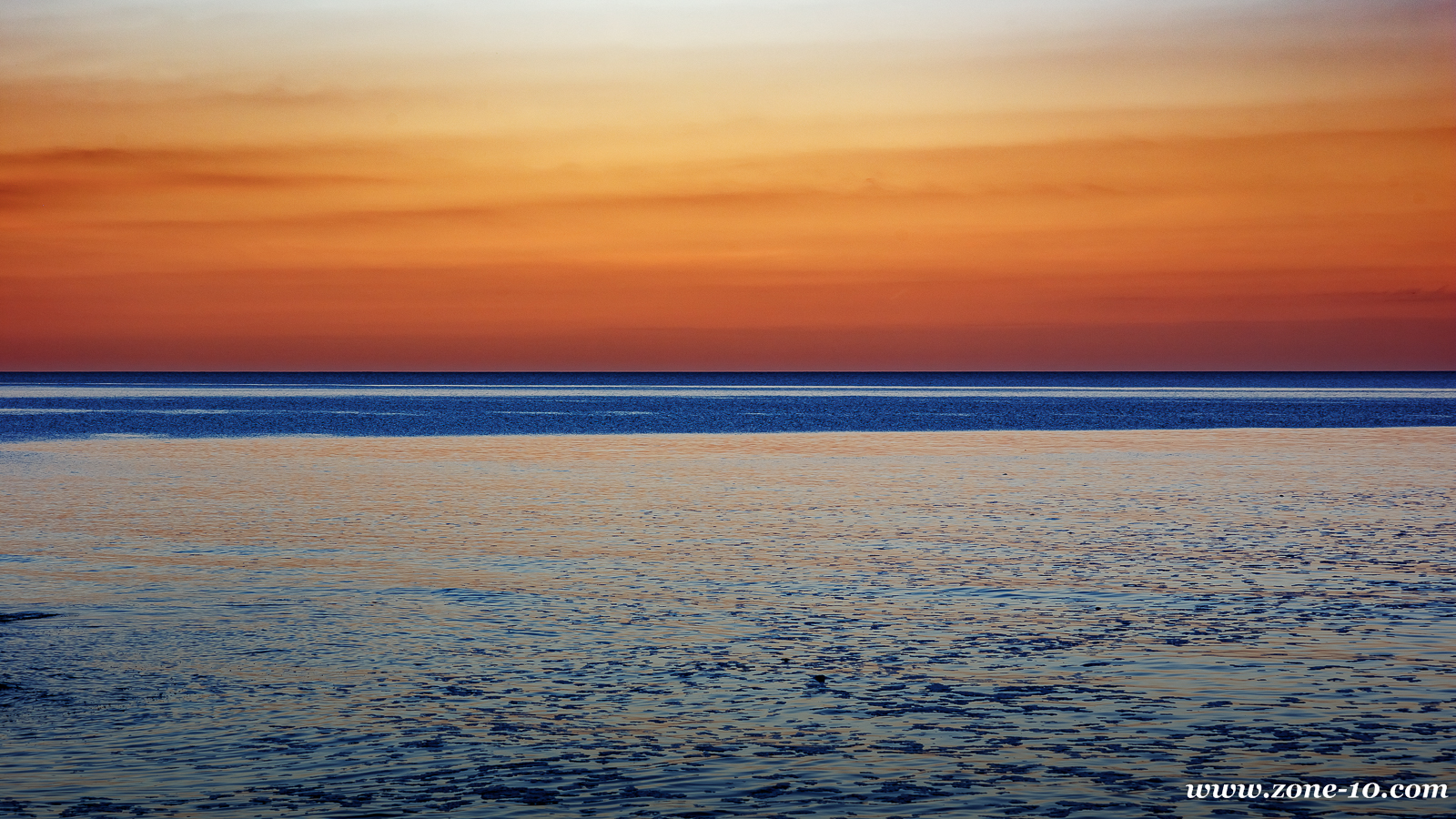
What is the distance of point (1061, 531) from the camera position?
84.6 ft

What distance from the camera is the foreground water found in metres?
10.5

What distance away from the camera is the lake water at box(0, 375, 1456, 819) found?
34.5 ft

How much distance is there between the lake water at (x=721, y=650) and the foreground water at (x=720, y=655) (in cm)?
5

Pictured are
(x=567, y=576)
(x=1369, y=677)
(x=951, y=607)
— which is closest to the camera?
(x=1369, y=677)

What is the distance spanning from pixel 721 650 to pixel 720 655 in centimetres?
29

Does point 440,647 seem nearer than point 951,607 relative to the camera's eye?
Yes

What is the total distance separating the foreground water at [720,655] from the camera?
10.5 meters

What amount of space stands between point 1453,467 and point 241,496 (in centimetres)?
3293

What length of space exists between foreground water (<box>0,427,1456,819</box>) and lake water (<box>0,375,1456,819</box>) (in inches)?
2.1

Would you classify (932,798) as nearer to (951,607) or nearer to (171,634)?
→ (951,607)

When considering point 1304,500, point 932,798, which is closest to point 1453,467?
point 1304,500

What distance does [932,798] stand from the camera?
1016 centimetres

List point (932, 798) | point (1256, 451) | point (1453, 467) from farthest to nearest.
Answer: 1. point (1256, 451)
2. point (1453, 467)
3. point (932, 798)

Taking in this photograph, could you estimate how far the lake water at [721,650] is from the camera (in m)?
10.5
